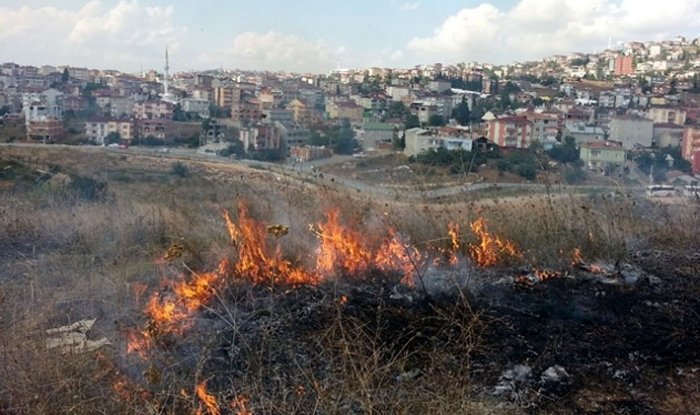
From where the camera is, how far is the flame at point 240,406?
3.14 metres

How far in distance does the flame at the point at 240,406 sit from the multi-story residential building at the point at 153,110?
3420 centimetres

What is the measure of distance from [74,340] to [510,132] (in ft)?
70.4

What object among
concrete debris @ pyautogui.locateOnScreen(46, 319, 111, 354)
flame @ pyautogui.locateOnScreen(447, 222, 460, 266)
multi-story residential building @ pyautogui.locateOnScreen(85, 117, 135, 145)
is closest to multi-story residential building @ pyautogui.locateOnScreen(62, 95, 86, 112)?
multi-story residential building @ pyautogui.locateOnScreen(85, 117, 135, 145)

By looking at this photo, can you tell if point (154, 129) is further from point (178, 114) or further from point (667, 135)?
point (667, 135)

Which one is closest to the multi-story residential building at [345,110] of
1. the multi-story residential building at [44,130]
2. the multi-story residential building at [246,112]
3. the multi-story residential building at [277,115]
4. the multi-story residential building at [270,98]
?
the multi-story residential building at [277,115]

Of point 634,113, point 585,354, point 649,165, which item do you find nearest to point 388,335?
point 585,354

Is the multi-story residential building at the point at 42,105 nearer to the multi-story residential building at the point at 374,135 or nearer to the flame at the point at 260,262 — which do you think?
the multi-story residential building at the point at 374,135

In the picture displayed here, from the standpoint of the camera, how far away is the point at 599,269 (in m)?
6.06

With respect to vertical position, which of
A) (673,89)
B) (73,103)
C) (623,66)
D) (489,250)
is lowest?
(489,250)

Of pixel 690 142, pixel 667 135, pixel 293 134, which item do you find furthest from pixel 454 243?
pixel 293 134

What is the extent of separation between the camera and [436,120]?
97.5 ft

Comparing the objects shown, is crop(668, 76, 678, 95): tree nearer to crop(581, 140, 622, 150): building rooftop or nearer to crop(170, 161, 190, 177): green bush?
crop(581, 140, 622, 150): building rooftop

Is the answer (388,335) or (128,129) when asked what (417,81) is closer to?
(128,129)

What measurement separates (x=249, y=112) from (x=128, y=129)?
6.93 m
